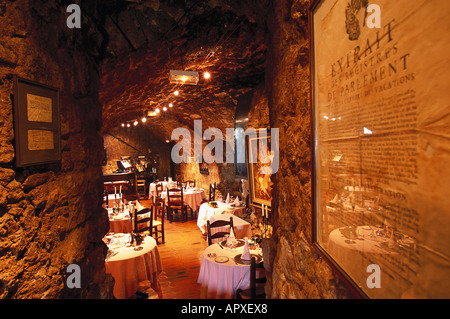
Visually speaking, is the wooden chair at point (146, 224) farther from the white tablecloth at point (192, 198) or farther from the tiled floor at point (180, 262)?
the white tablecloth at point (192, 198)

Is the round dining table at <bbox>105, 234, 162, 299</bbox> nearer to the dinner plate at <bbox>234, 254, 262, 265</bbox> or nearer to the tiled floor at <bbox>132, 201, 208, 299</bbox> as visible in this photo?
the tiled floor at <bbox>132, 201, 208, 299</bbox>

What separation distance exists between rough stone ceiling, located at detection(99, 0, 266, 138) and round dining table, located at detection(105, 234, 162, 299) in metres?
2.17

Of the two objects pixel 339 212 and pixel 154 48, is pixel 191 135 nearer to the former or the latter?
pixel 154 48

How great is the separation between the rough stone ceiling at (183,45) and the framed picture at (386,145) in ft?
5.08

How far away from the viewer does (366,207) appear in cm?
80

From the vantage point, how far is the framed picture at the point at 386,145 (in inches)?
21.6

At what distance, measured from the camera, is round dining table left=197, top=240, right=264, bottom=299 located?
9.91 feet

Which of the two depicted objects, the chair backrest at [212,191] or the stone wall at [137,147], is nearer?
the chair backrest at [212,191]

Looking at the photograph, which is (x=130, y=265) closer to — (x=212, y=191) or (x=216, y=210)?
(x=216, y=210)

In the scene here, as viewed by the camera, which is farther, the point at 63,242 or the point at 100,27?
the point at 100,27

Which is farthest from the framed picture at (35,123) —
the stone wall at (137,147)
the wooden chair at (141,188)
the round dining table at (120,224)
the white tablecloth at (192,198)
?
the stone wall at (137,147)

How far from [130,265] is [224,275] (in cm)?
126
